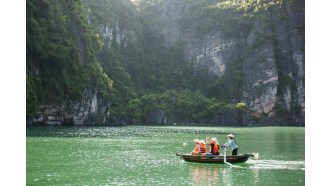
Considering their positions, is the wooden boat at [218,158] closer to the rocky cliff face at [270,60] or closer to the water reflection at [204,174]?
the water reflection at [204,174]

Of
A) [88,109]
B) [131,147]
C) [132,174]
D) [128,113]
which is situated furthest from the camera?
[128,113]

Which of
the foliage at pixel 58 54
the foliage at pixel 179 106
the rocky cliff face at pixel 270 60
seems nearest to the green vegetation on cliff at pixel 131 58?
the foliage at pixel 58 54

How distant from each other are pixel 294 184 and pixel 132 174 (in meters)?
7.47

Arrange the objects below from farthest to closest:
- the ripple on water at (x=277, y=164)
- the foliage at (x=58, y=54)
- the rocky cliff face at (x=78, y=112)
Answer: the rocky cliff face at (x=78, y=112) → the foliage at (x=58, y=54) → the ripple on water at (x=277, y=164)

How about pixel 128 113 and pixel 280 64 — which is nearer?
pixel 128 113

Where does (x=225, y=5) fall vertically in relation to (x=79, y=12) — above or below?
above

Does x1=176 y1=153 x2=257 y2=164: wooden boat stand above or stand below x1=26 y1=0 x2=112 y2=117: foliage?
below

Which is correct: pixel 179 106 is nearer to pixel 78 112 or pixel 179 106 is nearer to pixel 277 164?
pixel 78 112

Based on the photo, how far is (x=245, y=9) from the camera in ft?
443

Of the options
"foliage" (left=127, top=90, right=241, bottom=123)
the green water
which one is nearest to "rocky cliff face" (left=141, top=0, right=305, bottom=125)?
"foliage" (left=127, top=90, right=241, bottom=123)

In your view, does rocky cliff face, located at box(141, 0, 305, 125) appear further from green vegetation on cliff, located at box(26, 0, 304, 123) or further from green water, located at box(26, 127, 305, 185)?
green water, located at box(26, 127, 305, 185)
